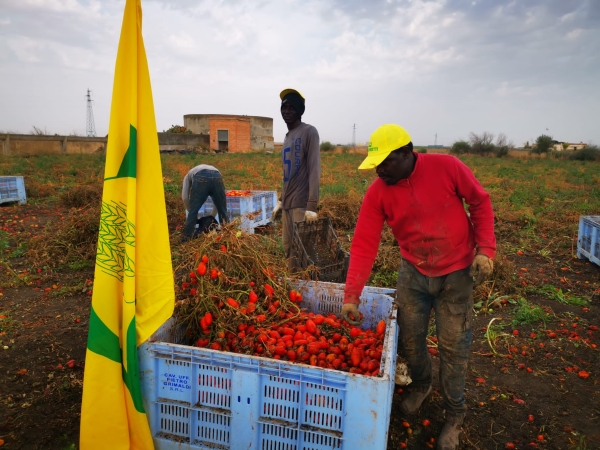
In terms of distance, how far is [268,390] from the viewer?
7.14 ft

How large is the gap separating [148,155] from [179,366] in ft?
3.92

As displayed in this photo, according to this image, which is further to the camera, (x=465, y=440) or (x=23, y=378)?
(x=23, y=378)

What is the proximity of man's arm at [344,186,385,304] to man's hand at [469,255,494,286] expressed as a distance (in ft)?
2.01

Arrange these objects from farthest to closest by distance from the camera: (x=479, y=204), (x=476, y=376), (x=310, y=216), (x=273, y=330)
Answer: (x=310, y=216), (x=476, y=376), (x=273, y=330), (x=479, y=204)

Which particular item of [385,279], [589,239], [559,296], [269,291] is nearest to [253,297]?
[269,291]

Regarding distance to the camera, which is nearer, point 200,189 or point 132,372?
A: point 132,372

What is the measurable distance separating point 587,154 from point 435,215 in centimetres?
4713

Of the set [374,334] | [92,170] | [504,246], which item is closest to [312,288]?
[374,334]

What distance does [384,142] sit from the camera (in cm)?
242

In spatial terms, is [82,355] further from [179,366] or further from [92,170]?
[92,170]

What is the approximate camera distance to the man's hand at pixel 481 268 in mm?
2438

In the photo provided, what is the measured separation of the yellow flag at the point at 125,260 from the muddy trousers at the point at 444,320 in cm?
172

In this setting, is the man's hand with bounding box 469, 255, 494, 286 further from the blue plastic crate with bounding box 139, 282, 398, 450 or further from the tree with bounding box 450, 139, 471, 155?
the tree with bounding box 450, 139, 471, 155

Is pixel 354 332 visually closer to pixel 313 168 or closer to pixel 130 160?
pixel 130 160
